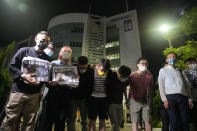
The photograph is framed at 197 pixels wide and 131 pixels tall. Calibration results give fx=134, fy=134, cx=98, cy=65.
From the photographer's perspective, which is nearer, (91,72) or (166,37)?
(91,72)

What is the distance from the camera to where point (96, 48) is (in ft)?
52.9

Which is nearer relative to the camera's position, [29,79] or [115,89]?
[29,79]

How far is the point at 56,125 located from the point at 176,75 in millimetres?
2638

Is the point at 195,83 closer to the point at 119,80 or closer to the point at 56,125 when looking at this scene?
the point at 119,80

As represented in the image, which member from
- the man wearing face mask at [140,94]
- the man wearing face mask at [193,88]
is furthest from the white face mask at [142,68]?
the man wearing face mask at [193,88]

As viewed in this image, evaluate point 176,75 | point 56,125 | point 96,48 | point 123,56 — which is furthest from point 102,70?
point 123,56

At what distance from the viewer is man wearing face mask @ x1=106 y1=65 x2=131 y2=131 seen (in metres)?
2.93

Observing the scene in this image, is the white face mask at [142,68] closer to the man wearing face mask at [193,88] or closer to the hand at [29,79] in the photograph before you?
the man wearing face mask at [193,88]

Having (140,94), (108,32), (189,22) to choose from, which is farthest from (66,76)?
(108,32)

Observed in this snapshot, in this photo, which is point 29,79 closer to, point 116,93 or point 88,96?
point 88,96

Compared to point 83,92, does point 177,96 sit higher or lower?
lower

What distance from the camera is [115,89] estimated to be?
3.21 m

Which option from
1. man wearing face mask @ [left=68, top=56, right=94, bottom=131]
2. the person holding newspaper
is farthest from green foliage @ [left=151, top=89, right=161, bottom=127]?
the person holding newspaper

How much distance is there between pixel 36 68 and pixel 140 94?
2190 mm
